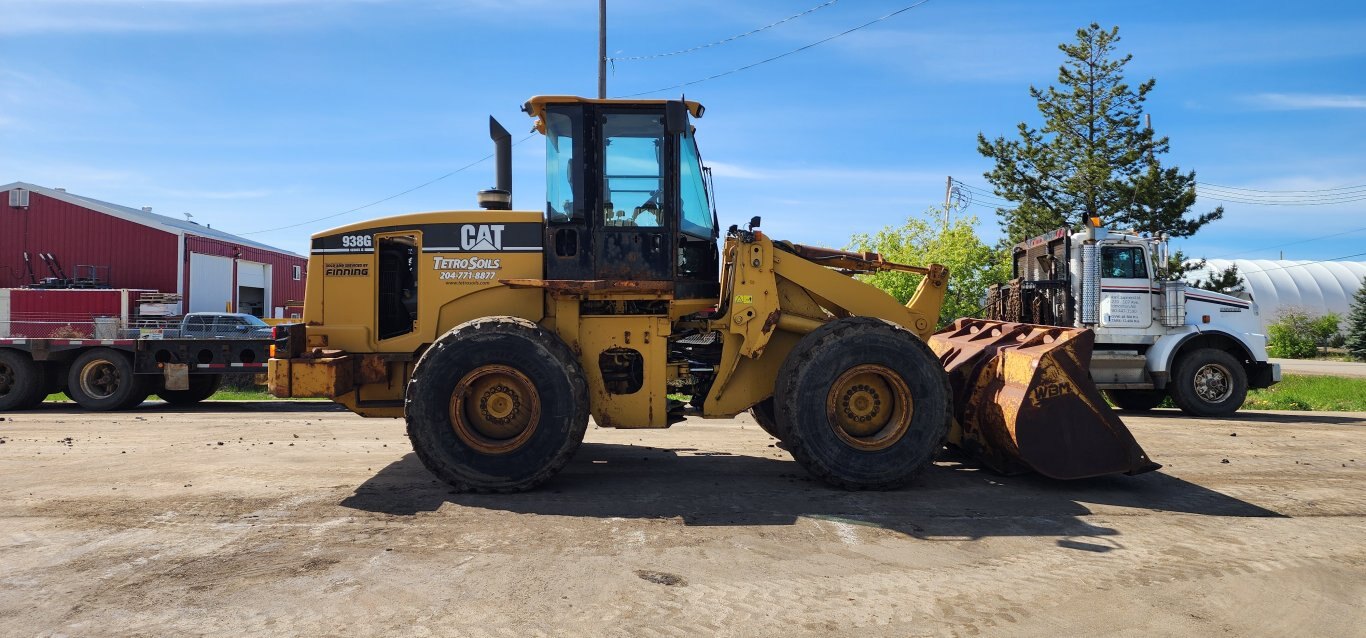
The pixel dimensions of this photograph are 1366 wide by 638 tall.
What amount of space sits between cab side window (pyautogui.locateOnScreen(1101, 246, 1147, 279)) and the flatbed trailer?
45.4 feet

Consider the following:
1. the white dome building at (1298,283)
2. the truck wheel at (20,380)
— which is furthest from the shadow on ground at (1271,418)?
the white dome building at (1298,283)

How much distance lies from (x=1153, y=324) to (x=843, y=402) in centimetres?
938

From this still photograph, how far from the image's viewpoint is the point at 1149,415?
43.1ft

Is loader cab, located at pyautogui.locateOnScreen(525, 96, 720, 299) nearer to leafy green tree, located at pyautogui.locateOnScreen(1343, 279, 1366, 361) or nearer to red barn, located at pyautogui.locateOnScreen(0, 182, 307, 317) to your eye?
red barn, located at pyautogui.locateOnScreen(0, 182, 307, 317)

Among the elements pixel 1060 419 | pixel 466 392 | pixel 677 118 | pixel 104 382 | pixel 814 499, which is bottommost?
pixel 814 499

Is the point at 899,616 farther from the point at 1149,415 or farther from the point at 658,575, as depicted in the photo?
the point at 1149,415

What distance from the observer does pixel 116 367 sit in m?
13.6

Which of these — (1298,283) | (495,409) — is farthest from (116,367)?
(1298,283)

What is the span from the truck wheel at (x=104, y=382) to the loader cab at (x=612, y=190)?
35.3ft

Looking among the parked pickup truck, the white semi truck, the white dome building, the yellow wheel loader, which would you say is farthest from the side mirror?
the white dome building

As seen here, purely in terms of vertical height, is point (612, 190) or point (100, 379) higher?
point (612, 190)

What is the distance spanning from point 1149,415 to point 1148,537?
9197mm

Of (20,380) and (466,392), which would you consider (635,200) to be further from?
(20,380)

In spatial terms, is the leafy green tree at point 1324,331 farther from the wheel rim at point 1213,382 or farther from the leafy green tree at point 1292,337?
the wheel rim at point 1213,382
